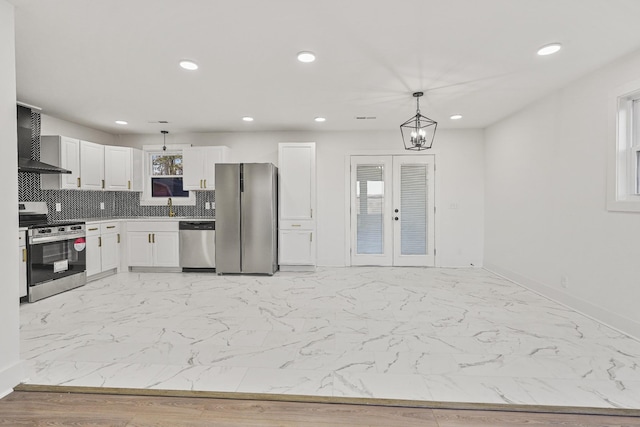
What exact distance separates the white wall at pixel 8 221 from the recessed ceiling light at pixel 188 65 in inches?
48.0

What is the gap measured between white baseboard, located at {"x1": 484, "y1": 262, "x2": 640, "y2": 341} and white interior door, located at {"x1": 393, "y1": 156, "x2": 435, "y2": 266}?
145 cm

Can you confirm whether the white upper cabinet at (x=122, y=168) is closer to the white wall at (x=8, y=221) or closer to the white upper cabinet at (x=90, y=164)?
the white upper cabinet at (x=90, y=164)

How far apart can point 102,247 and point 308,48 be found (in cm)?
442

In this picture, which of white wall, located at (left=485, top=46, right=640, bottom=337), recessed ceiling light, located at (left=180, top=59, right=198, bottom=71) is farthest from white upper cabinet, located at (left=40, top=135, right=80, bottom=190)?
white wall, located at (left=485, top=46, right=640, bottom=337)

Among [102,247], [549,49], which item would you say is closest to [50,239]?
[102,247]

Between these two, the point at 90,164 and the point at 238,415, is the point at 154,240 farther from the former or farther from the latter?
the point at 238,415

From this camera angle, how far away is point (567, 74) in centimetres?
336

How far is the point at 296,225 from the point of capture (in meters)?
5.59

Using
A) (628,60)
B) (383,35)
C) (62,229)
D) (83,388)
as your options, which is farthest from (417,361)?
(62,229)

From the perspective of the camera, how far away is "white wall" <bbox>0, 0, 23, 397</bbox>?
1.99 meters

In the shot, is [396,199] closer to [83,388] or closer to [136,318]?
[136,318]

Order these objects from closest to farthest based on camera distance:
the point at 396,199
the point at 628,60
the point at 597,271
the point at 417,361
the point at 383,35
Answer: the point at 417,361 < the point at 383,35 < the point at 628,60 < the point at 597,271 < the point at 396,199

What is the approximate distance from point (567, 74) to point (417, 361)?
3.23 meters

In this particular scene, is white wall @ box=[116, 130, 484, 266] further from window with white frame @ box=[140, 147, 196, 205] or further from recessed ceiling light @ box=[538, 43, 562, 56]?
recessed ceiling light @ box=[538, 43, 562, 56]
